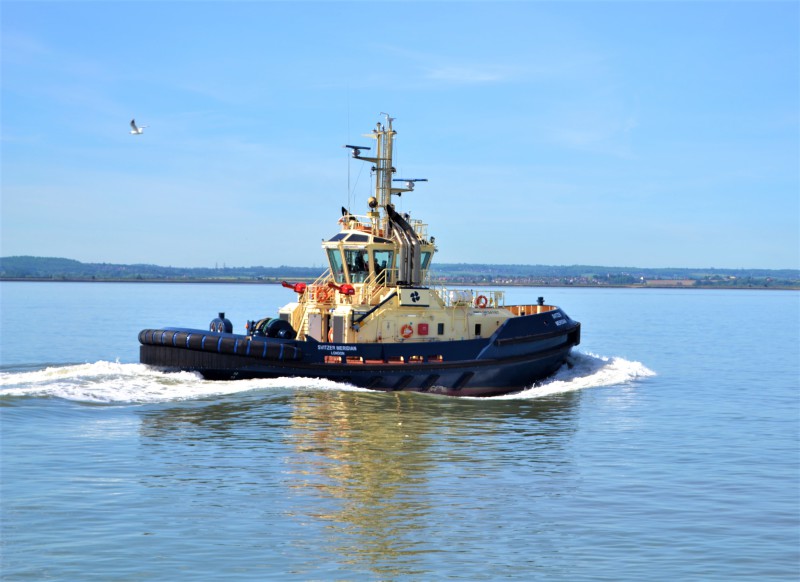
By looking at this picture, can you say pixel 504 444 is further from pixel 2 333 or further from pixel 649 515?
pixel 2 333

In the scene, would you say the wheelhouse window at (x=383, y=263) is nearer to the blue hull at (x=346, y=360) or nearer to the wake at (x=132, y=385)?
the blue hull at (x=346, y=360)

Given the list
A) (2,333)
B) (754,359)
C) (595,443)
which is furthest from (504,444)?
(2,333)

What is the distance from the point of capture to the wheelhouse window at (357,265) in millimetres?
25578

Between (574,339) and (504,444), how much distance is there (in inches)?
372

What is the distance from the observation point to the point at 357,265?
25672 mm

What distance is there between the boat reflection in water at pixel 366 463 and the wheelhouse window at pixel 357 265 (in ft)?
12.2

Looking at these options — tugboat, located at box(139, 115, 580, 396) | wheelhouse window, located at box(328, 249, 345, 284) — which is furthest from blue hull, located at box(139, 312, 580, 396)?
wheelhouse window, located at box(328, 249, 345, 284)

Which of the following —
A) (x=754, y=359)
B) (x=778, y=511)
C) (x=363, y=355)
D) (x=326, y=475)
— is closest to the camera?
(x=778, y=511)

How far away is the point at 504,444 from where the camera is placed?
18359 millimetres

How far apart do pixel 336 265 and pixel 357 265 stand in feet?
2.30

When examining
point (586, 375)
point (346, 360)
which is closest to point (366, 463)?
point (346, 360)

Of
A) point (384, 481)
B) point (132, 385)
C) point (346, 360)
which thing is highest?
point (346, 360)

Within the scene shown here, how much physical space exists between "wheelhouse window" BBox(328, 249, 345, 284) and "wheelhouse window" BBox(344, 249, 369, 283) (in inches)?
9.9

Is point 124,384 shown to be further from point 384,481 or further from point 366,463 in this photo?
point 384,481
